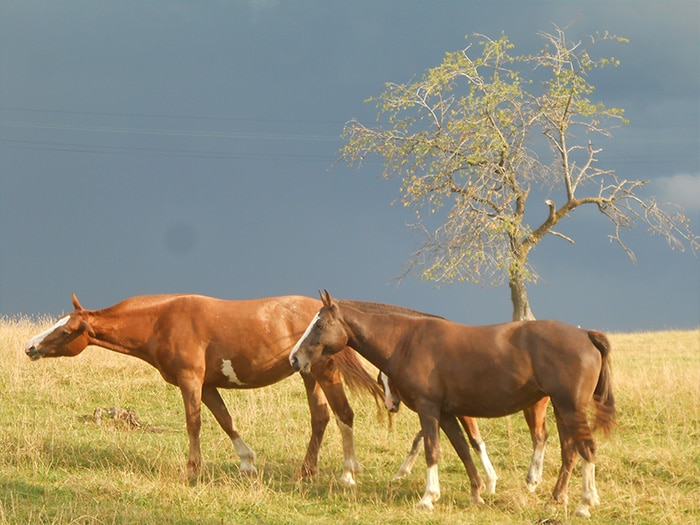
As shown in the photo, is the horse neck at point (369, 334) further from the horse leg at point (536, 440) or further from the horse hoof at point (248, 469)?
the horse hoof at point (248, 469)

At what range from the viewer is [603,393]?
28.2ft

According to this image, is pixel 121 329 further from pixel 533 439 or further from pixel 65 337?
pixel 533 439

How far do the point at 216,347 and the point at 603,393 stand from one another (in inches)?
176

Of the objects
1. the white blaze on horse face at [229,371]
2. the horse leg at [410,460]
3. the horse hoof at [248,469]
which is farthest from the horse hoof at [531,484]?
the white blaze on horse face at [229,371]

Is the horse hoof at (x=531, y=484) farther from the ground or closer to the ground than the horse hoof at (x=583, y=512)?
farther from the ground

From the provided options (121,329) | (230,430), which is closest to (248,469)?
(230,430)

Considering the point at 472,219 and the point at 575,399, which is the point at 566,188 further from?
the point at 575,399

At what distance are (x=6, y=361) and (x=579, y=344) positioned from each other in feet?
41.6

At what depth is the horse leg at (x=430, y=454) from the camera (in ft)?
27.6

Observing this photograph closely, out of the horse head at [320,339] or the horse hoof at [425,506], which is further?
the horse head at [320,339]

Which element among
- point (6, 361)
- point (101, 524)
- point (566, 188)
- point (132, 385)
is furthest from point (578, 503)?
point (566, 188)

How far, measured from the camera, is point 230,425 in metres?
10.2

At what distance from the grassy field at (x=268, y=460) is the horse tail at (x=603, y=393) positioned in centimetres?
96

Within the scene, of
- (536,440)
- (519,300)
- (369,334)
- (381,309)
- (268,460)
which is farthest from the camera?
(519,300)
